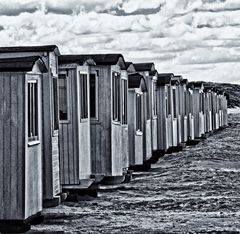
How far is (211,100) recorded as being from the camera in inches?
1804

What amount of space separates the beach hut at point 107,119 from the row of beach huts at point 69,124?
0.08 ft

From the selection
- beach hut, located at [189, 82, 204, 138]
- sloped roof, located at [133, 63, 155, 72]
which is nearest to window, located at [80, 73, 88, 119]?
sloped roof, located at [133, 63, 155, 72]

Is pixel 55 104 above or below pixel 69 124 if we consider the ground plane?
above

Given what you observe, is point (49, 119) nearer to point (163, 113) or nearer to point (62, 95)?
point (62, 95)

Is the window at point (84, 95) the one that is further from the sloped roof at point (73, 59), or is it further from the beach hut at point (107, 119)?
the beach hut at point (107, 119)

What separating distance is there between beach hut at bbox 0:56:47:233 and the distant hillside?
115 meters

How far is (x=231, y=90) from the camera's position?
144000 mm

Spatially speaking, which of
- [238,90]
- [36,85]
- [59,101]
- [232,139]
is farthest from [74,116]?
[238,90]

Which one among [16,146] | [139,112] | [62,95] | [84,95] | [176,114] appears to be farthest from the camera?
[176,114]

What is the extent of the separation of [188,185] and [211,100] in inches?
1082

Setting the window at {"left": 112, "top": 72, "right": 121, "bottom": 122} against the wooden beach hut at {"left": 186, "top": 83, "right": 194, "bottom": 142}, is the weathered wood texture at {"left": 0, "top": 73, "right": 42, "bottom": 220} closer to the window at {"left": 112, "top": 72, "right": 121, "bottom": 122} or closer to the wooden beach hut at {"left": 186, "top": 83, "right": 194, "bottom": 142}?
the window at {"left": 112, "top": 72, "right": 121, "bottom": 122}

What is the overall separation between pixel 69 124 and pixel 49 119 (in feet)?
6.59

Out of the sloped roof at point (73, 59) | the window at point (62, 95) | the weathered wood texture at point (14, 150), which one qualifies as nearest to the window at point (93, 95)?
the sloped roof at point (73, 59)

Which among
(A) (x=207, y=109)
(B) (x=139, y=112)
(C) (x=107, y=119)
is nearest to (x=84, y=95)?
(C) (x=107, y=119)
